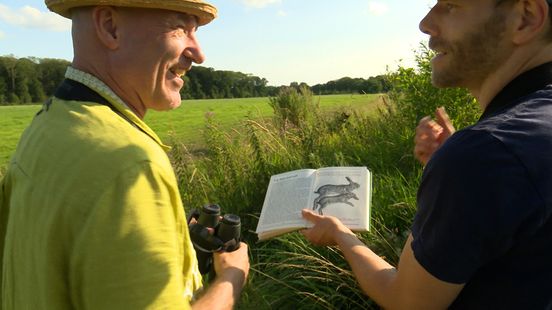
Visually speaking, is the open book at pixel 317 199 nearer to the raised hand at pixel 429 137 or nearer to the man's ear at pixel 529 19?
the raised hand at pixel 429 137

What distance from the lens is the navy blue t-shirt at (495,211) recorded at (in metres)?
1.20

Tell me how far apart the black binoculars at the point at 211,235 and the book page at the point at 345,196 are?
619 millimetres

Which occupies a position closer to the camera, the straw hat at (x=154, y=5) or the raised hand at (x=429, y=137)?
the straw hat at (x=154, y=5)

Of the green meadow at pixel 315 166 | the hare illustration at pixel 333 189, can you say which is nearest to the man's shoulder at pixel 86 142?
the hare illustration at pixel 333 189

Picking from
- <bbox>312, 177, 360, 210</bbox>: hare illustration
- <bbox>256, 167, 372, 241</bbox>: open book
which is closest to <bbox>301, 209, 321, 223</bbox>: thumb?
<bbox>256, 167, 372, 241</bbox>: open book

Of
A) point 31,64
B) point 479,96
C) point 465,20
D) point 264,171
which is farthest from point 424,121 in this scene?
point 31,64

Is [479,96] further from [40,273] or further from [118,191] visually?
[40,273]

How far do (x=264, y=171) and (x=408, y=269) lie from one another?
413 centimetres

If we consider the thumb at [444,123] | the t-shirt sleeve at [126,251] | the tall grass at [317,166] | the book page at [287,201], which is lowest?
the tall grass at [317,166]

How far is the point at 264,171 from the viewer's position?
5.48 meters

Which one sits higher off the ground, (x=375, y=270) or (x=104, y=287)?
(x=104, y=287)

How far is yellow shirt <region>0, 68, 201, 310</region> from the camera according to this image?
3.58 ft

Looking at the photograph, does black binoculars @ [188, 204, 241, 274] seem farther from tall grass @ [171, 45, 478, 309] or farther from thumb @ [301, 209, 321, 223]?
tall grass @ [171, 45, 478, 309]

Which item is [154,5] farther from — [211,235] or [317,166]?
[317,166]
